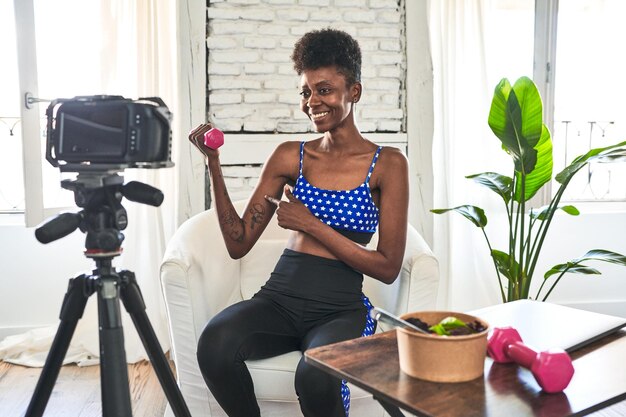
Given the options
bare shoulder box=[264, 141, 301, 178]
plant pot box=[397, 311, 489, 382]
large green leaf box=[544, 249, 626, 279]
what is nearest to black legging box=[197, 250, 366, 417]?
bare shoulder box=[264, 141, 301, 178]

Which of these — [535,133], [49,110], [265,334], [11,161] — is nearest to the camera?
[49,110]

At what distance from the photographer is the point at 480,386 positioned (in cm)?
118

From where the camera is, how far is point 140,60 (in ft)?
10.0

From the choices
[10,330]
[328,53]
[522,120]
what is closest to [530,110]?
[522,120]

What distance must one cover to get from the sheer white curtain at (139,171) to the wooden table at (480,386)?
1.96 metres

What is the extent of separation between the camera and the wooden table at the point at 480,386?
1095 mm

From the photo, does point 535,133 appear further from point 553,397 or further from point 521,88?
point 553,397

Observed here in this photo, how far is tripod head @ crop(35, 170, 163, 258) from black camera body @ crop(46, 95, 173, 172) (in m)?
0.03

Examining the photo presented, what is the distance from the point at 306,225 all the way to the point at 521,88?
1257 mm

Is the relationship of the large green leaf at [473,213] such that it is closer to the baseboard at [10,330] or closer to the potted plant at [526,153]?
A: the potted plant at [526,153]

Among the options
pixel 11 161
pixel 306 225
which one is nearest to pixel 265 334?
pixel 306 225

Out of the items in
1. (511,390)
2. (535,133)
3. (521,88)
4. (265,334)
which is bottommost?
(265,334)

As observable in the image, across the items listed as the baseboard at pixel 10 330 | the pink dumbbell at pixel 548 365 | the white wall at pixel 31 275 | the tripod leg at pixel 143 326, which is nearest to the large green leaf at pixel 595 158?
the pink dumbbell at pixel 548 365

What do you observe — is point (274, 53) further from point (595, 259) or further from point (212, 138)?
point (595, 259)
